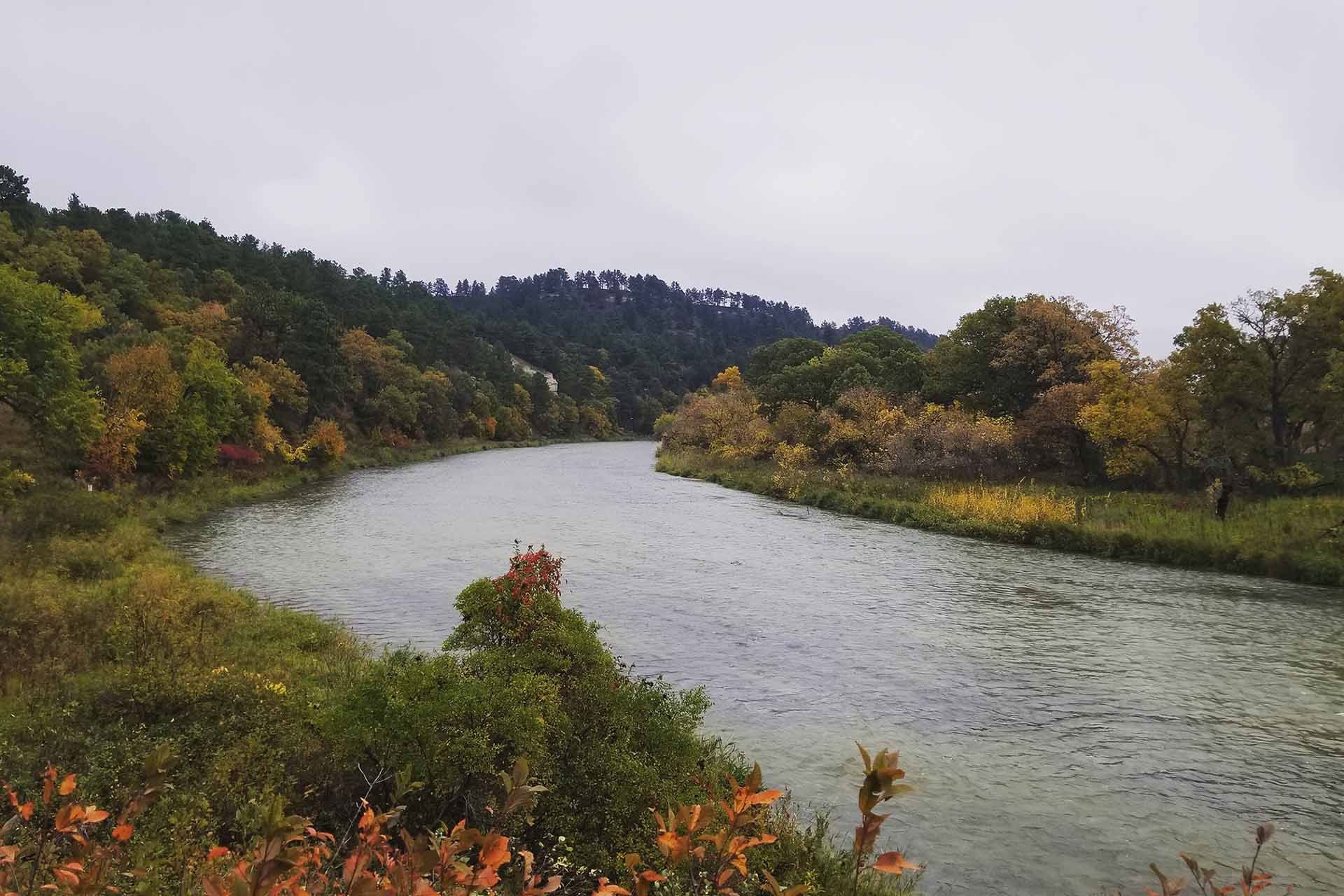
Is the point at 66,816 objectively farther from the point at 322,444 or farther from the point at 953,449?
the point at 322,444

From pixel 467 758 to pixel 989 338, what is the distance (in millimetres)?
43551

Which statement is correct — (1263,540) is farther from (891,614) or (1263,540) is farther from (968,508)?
(891,614)

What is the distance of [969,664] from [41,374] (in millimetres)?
31742

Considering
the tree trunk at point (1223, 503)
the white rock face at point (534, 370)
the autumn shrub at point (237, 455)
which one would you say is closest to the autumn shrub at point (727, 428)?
the tree trunk at point (1223, 503)

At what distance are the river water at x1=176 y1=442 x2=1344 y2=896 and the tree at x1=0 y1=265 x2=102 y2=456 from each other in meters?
5.88

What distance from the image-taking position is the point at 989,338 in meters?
43.8

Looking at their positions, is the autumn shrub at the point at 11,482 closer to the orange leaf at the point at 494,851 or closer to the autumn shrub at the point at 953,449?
the orange leaf at the point at 494,851

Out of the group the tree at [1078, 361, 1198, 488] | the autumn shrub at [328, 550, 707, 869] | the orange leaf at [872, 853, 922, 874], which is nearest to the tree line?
the tree at [1078, 361, 1198, 488]

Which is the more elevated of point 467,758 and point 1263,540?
point 1263,540

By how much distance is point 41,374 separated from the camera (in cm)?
2691

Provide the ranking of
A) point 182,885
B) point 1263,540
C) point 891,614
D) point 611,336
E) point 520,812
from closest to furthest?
point 182,885 → point 520,812 → point 891,614 → point 1263,540 → point 611,336

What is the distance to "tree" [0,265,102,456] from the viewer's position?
25.8 meters

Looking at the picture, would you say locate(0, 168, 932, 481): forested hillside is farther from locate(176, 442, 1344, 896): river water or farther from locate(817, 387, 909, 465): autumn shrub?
locate(817, 387, 909, 465): autumn shrub

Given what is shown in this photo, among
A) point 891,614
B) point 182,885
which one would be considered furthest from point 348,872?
point 891,614
